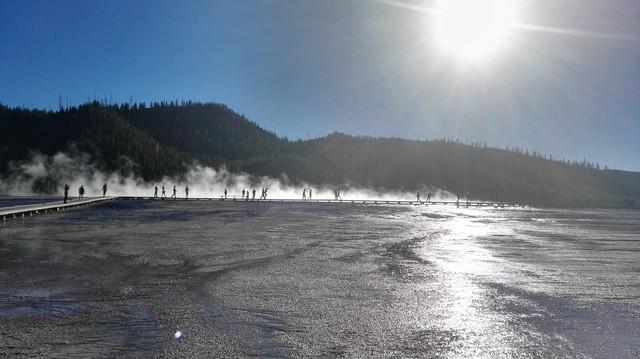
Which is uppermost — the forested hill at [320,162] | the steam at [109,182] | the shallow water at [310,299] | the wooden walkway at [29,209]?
the forested hill at [320,162]

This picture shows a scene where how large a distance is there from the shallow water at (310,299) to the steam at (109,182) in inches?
3102

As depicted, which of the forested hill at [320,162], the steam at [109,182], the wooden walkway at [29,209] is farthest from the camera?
the forested hill at [320,162]

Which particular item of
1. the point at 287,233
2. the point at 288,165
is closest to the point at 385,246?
the point at 287,233

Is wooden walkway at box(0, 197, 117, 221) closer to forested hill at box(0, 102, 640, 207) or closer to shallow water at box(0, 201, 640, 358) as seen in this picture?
shallow water at box(0, 201, 640, 358)

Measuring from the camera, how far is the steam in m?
107

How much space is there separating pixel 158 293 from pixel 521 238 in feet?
59.5

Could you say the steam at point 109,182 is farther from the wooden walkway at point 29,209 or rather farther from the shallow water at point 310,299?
the shallow water at point 310,299

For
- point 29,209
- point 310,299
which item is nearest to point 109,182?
point 29,209

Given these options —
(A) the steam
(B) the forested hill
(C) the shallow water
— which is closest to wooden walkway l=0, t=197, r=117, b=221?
(C) the shallow water

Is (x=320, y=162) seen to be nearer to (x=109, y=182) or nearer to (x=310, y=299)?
(x=109, y=182)

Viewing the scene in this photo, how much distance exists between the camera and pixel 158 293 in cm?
1034

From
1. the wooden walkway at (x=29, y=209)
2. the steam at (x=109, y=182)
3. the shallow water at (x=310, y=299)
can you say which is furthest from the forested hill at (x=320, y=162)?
the shallow water at (x=310, y=299)

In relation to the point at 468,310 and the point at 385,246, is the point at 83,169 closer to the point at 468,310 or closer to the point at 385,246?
the point at 385,246

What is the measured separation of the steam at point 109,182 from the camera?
352ft
